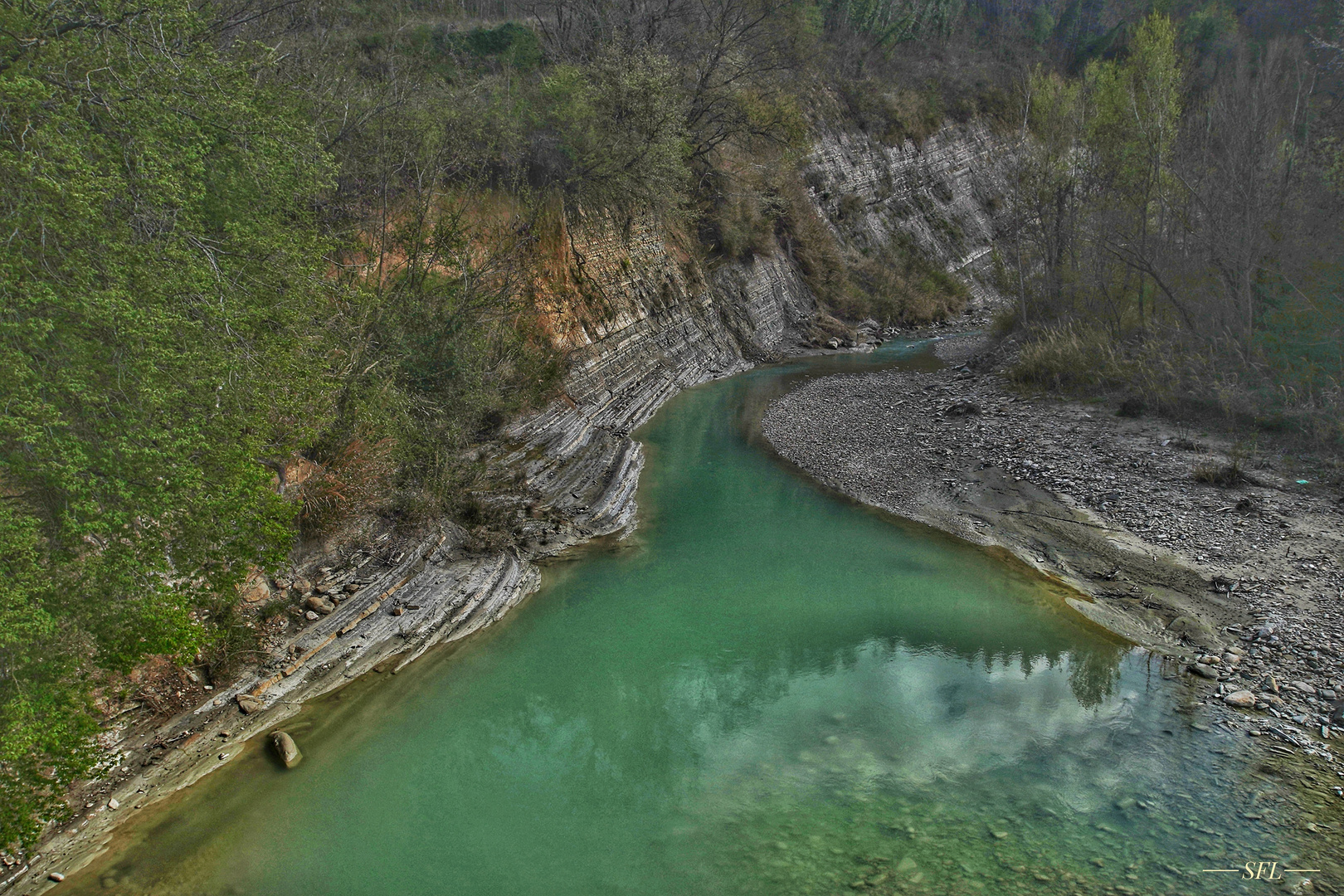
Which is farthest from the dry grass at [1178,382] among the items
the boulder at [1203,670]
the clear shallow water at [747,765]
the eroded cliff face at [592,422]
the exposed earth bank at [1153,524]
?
the eroded cliff face at [592,422]

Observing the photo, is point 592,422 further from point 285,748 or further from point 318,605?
point 285,748

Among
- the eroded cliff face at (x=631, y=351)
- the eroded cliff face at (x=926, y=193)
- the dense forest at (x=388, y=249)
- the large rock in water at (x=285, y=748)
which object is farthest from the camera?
the eroded cliff face at (x=926, y=193)

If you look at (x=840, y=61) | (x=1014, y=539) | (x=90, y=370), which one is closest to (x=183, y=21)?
(x=90, y=370)

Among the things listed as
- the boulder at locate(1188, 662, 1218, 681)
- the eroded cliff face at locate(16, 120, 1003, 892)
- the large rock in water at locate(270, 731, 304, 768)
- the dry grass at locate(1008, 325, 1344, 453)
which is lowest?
the boulder at locate(1188, 662, 1218, 681)

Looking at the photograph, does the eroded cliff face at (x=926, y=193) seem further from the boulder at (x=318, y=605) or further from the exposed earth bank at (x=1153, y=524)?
the boulder at (x=318, y=605)

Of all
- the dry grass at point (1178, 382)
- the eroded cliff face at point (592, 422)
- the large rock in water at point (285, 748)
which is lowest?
the dry grass at point (1178, 382)

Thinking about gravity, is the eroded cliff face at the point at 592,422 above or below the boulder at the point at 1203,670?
above

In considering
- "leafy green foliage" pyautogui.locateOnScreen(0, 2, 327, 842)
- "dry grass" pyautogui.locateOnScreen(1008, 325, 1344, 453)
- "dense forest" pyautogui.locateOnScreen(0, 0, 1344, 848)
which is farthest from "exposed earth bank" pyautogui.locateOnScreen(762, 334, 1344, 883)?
"leafy green foliage" pyautogui.locateOnScreen(0, 2, 327, 842)

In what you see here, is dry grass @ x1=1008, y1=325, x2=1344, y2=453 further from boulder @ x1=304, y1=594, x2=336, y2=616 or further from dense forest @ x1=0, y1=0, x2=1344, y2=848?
boulder @ x1=304, y1=594, x2=336, y2=616
